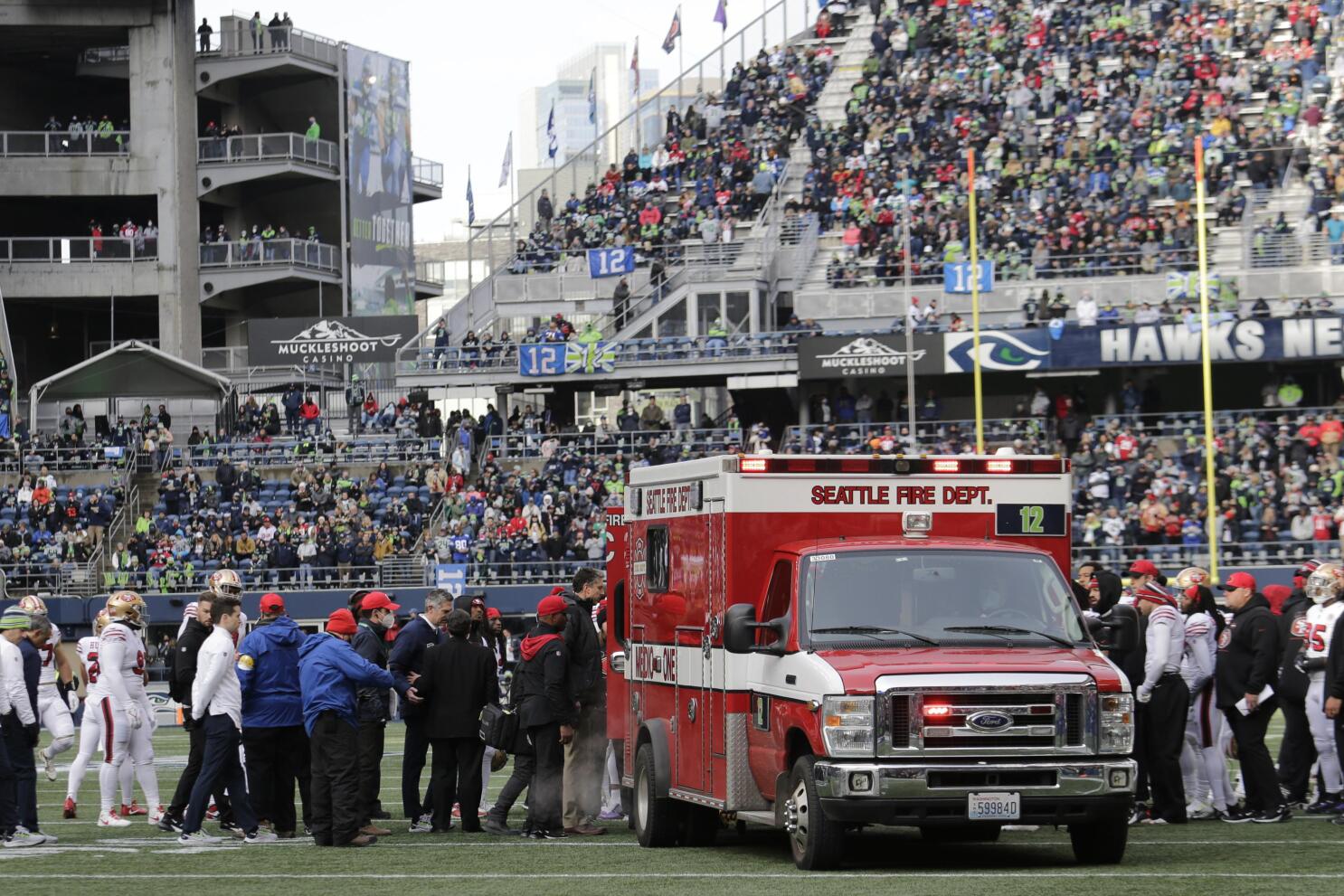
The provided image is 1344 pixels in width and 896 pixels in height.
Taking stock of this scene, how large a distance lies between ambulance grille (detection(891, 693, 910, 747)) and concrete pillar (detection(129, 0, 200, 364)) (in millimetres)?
47582

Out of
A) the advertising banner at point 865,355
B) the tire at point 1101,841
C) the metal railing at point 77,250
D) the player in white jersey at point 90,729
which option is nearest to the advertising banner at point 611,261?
the advertising banner at point 865,355

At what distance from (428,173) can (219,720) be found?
53849mm

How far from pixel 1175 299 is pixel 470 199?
25.1m

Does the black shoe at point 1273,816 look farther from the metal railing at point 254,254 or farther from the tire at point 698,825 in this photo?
the metal railing at point 254,254

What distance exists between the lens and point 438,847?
14.9 m

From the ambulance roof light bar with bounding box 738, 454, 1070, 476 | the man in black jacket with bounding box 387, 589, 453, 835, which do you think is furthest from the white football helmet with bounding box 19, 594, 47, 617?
the ambulance roof light bar with bounding box 738, 454, 1070, 476

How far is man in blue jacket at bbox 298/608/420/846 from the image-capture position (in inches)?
577

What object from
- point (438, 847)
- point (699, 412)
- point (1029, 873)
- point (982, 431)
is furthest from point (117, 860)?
point (699, 412)

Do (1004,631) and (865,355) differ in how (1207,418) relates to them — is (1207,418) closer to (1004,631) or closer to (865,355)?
(865,355)

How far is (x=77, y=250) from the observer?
57.6m

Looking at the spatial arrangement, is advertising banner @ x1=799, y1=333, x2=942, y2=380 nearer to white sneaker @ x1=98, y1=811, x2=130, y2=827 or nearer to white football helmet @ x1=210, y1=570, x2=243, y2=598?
white sneaker @ x1=98, y1=811, x2=130, y2=827

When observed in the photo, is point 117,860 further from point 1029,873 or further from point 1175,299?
point 1175,299

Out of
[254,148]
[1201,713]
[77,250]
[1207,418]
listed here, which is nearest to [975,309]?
[1207,418]

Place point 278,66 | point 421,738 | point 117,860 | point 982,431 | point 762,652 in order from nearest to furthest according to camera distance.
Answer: point 762,652 → point 117,860 → point 421,738 → point 982,431 → point 278,66
